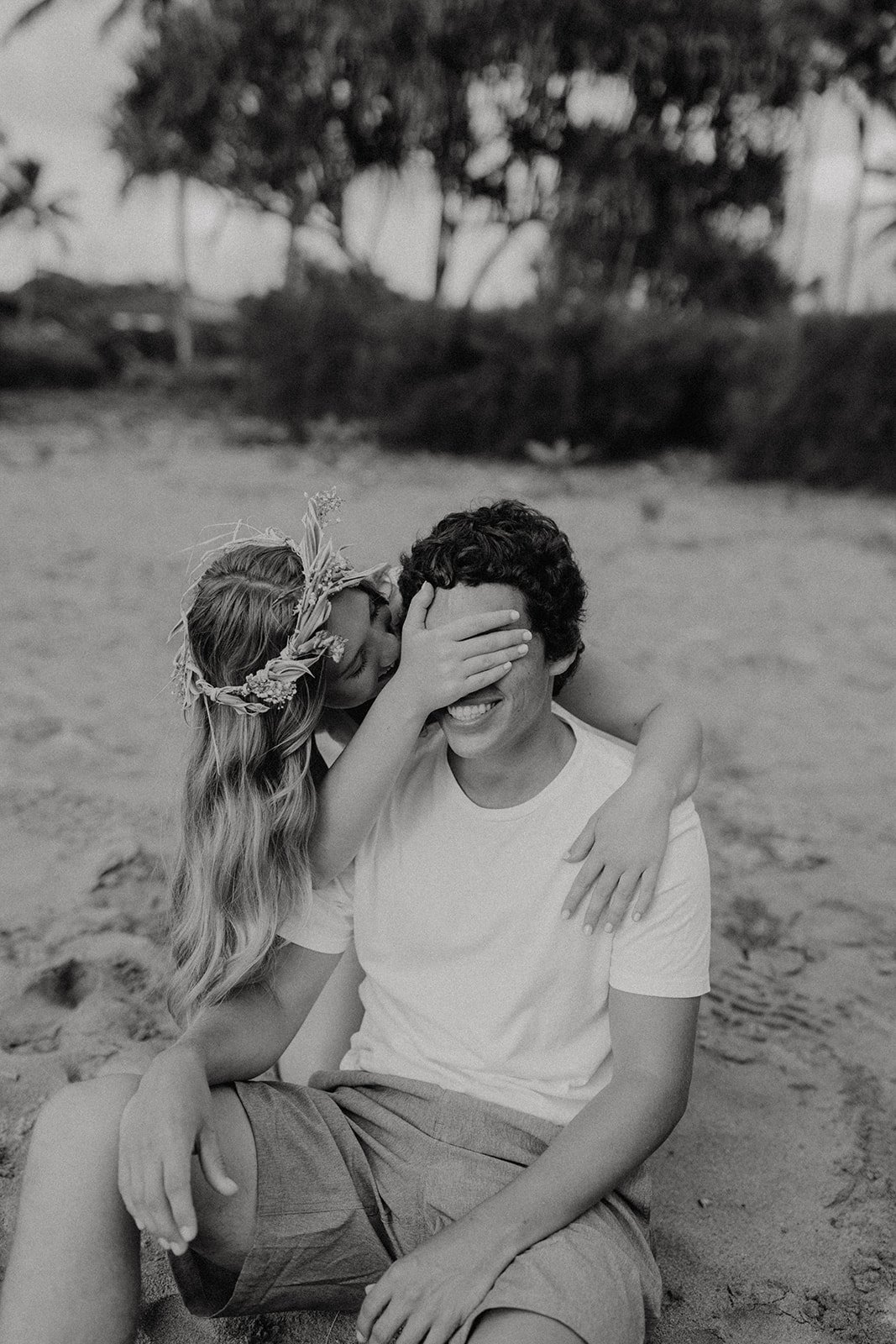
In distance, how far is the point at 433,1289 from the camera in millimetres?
1537

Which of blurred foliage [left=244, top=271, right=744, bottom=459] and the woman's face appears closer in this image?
the woman's face

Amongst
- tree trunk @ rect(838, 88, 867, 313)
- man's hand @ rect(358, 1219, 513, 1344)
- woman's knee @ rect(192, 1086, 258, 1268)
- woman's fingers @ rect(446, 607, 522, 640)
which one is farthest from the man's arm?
tree trunk @ rect(838, 88, 867, 313)

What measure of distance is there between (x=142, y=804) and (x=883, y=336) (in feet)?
31.7

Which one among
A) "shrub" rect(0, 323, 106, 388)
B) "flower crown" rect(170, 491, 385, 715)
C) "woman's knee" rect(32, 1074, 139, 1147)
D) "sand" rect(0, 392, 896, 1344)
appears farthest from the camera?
"shrub" rect(0, 323, 106, 388)

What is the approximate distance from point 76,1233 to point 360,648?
38.9 inches

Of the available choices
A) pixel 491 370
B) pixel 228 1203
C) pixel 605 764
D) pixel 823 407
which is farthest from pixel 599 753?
pixel 491 370

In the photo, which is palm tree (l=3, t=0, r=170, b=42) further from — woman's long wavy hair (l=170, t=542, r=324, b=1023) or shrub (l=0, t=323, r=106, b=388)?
woman's long wavy hair (l=170, t=542, r=324, b=1023)

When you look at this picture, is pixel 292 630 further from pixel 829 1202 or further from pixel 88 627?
pixel 88 627

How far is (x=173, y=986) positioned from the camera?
6.47 ft

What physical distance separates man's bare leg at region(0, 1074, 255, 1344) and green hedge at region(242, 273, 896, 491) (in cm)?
1100

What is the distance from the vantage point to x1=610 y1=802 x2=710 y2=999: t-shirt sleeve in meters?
1.73

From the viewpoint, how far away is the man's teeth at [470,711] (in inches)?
71.6

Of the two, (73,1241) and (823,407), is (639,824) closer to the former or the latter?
(73,1241)

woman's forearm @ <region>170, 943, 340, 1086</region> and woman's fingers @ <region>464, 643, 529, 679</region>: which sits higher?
woman's fingers @ <region>464, 643, 529, 679</region>
